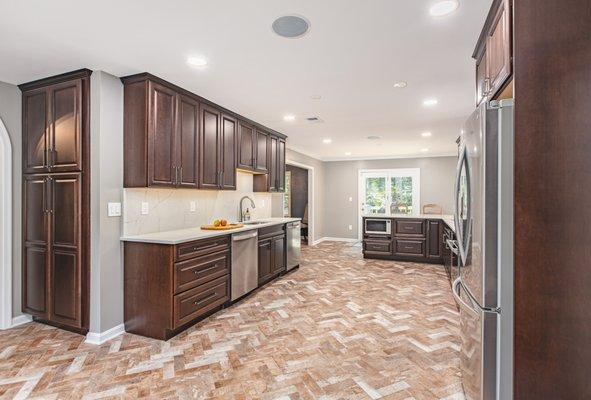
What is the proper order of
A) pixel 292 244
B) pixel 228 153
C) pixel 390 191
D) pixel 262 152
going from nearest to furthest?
pixel 228 153 → pixel 262 152 → pixel 292 244 → pixel 390 191

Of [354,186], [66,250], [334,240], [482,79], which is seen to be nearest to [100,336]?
[66,250]

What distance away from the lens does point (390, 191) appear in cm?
869

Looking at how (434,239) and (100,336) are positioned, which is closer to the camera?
(100,336)

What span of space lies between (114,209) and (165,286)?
0.86 meters

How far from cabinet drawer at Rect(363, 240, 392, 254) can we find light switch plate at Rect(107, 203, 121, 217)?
4755 millimetres

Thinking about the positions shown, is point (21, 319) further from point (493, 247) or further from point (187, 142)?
point (493, 247)

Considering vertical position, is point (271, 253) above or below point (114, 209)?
below

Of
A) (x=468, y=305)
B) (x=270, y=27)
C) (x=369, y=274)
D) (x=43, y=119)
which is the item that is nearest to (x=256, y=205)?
(x=369, y=274)

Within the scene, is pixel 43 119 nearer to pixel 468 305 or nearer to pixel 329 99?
pixel 329 99

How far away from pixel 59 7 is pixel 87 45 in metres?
0.49

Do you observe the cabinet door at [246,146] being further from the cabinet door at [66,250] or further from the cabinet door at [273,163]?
the cabinet door at [66,250]

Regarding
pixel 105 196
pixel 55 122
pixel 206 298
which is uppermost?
pixel 55 122

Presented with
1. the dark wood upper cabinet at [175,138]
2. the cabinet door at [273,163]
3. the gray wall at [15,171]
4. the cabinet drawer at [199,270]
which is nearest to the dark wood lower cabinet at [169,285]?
the cabinet drawer at [199,270]

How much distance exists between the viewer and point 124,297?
2.98 m
